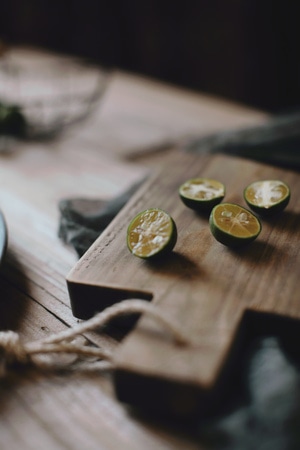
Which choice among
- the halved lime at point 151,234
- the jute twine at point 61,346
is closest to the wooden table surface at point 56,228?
the jute twine at point 61,346

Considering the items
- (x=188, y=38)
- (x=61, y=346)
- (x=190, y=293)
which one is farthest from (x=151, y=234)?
(x=188, y=38)

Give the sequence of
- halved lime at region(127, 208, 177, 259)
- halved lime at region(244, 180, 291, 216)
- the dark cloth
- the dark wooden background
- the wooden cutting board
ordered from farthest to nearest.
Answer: the dark wooden background, the dark cloth, halved lime at region(244, 180, 291, 216), halved lime at region(127, 208, 177, 259), the wooden cutting board

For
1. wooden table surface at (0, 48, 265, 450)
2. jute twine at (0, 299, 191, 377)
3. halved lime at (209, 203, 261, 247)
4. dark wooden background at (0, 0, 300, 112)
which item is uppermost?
halved lime at (209, 203, 261, 247)

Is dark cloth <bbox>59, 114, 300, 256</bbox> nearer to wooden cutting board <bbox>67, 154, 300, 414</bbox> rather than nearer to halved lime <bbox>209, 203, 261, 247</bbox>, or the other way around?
wooden cutting board <bbox>67, 154, 300, 414</bbox>

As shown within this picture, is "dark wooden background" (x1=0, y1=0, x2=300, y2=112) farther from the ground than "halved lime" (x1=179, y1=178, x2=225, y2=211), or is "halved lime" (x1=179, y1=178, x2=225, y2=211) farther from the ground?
"halved lime" (x1=179, y1=178, x2=225, y2=211)

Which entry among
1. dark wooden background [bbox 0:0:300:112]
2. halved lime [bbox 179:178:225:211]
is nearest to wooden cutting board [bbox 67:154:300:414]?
halved lime [bbox 179:178:225:211]
